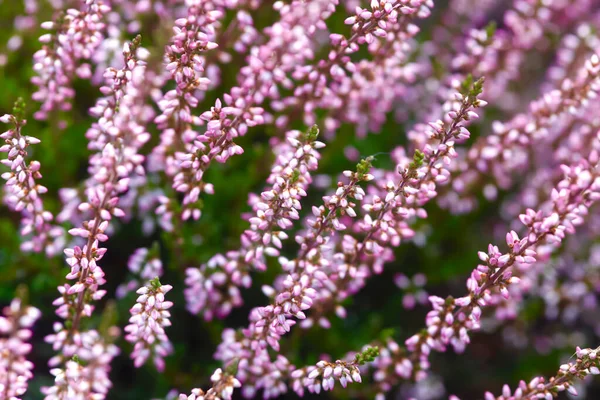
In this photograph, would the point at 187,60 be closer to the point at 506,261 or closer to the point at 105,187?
the point at 105,187

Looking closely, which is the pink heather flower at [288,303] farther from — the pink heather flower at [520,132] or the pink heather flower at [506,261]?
the pink heather flower at [520,132]

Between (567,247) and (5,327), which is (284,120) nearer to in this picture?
(5,327)

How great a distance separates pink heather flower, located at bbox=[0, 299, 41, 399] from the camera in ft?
7.45

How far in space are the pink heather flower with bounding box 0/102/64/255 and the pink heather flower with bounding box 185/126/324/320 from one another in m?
0.88

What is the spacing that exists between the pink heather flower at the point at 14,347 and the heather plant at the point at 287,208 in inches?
0.5

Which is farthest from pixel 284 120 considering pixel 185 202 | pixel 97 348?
pixel 97 348

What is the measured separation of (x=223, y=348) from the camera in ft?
11.4

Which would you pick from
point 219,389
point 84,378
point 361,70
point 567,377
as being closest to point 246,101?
point 361,70

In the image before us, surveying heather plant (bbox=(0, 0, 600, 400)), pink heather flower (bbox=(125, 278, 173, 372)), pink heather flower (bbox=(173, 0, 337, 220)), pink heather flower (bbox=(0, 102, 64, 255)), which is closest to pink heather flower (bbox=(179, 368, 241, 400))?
heather plant (bbox=(0, 0, 600, 400))

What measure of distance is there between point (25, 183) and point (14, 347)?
1037 mm

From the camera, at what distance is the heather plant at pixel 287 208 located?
2.87 m

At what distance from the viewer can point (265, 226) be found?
302cm

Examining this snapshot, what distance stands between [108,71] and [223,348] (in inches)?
64.5

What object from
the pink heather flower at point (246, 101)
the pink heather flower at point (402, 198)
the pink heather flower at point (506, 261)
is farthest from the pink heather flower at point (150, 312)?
the pink heather flower at point (506, 261)
